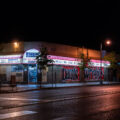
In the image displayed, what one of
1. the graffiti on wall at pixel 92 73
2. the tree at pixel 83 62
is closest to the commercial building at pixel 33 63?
the tree at pixel 83 62

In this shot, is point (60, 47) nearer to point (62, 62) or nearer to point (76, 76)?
point (62, 62)

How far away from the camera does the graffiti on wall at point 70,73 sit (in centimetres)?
4569

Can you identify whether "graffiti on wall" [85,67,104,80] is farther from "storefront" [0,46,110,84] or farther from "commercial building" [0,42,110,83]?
"storefront" [0,46,110,84]

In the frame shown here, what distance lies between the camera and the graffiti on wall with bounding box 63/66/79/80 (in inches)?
1799

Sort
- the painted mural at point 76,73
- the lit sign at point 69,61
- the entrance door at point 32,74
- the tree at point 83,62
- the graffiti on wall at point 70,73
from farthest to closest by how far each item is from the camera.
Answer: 1. the tree at point 83,62
2. the painted mural at point 76,73
3. the graffiti on wall at point 70,73
4. the entrance door at point 32,74
5. the lit sign at point 69,61

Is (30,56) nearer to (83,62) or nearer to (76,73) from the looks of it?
(83,62)

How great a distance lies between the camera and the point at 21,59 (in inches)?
1576

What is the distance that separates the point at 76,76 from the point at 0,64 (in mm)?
Result: 14456

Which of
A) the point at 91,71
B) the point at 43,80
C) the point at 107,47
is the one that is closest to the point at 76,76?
the point at 91,71

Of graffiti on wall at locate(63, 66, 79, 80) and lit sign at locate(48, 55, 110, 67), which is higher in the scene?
lit sign at locate(48, 55, 110, 67)

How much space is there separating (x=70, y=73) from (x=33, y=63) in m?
9.24

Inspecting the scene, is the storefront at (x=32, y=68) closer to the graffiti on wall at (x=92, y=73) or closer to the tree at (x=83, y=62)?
the tree at (x=83, y=62)

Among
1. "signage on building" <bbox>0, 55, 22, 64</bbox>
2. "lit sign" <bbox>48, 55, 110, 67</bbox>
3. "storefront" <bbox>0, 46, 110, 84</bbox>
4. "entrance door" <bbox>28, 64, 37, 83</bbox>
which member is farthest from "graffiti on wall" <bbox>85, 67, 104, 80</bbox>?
"signage on building" <bbox>0, 55, 22, 64</bbox>

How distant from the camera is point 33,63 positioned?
4025cm
